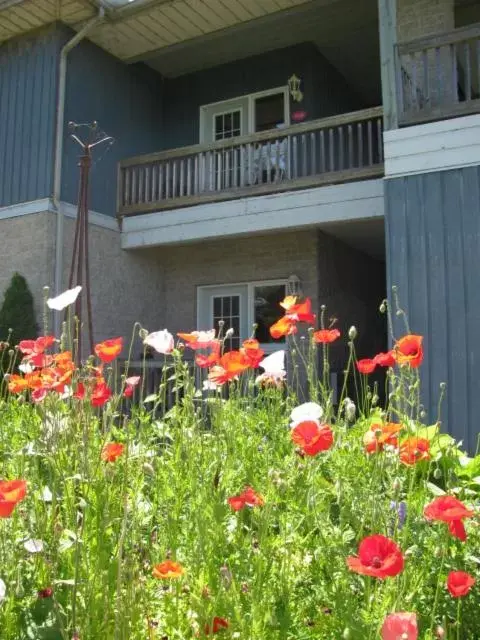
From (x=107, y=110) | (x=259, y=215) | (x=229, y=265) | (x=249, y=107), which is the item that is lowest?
(x=229, y=265)

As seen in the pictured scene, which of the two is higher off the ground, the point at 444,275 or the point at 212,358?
the point at 444,275

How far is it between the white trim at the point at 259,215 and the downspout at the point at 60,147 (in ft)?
3.90

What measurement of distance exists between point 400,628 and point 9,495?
723 mm

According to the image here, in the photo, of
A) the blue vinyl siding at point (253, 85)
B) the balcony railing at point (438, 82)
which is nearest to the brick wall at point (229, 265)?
the blue vinyl siding at point (253, 85)

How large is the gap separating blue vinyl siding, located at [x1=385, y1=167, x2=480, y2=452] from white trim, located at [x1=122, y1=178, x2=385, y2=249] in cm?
108

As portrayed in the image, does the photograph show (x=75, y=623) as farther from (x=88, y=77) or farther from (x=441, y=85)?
(x=88, y=77)

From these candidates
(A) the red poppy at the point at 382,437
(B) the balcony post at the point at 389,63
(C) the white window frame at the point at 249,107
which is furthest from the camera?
(C) the white window frame at the point at 249,107

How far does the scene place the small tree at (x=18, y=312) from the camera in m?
7.63

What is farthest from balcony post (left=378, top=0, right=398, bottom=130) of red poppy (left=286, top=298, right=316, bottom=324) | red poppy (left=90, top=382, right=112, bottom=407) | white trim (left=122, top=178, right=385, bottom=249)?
red poppy (left=90, top=382, right=112, bottom=407)

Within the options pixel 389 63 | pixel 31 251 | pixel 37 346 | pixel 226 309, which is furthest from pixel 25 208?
pixel 37 346

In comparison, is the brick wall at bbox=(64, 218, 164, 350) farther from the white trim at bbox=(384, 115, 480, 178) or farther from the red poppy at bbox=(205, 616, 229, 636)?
the red poppy at bbox=(205, 616, 229, 636)

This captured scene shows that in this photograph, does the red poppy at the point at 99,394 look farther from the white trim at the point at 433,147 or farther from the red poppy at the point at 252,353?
the white trim at the point at 433,147

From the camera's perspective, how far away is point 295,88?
9086 mm

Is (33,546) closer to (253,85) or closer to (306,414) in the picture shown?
(306,414)
